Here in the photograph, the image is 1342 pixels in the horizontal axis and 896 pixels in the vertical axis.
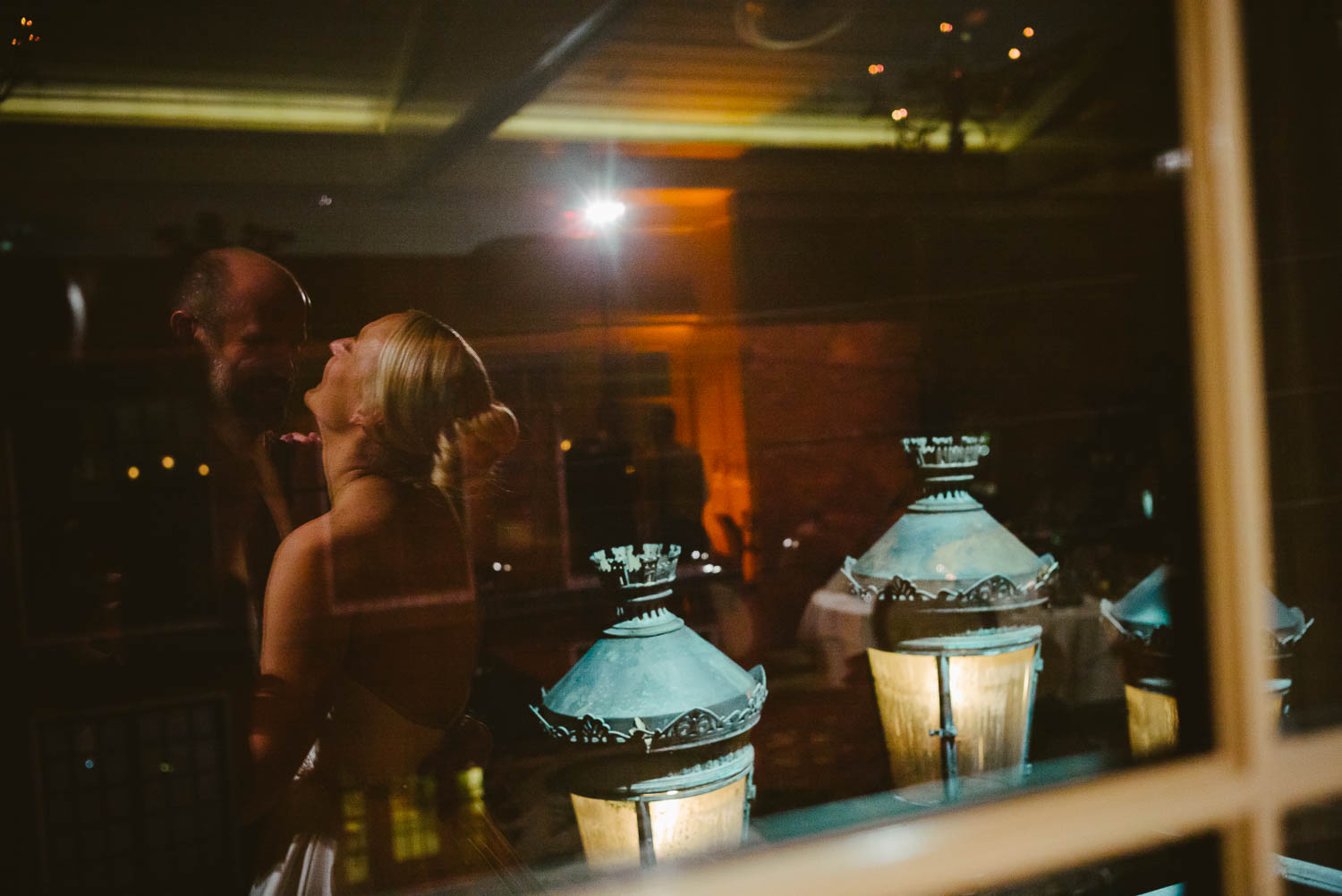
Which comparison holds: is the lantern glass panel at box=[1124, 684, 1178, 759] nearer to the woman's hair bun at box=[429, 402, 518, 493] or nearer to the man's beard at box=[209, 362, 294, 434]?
the woman's hair bun at box=[429, 402, 518, 493]

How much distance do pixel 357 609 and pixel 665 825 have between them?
18.5 inches

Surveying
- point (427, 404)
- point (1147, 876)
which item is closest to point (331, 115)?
point (427, 404)

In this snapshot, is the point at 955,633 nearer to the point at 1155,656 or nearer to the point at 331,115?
the point at 1155,656

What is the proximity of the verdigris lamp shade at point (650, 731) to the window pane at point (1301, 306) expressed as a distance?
623 mm

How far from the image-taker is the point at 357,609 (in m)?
1.04

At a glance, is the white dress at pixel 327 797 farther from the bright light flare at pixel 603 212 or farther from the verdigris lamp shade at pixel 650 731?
the bright light flare at pixel 603 212

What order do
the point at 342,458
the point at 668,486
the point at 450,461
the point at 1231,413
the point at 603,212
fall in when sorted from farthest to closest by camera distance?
the point at 668,486, the point at 603,212, the point at 450,461, the point at 342,458, the point at 1231,413

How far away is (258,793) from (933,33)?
7.61 feet

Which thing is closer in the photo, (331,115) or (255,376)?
(255,376)

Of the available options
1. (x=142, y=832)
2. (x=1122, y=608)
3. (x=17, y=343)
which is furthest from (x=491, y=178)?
(x=1122, y=608)

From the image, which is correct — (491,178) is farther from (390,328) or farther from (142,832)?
(142,832)

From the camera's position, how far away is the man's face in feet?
3.32

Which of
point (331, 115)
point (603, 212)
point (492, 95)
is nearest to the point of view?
point (331, 115)

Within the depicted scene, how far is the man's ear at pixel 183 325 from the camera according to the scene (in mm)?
1028
